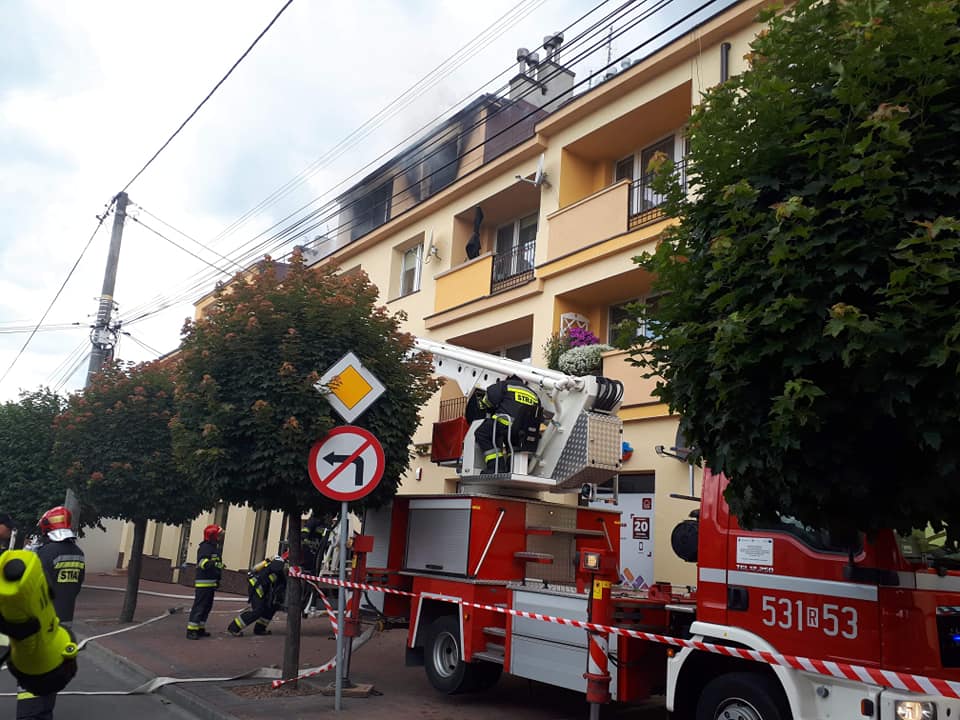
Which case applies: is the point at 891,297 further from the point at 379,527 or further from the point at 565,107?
the point at 565,107

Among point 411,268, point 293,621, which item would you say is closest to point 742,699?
point 293,621

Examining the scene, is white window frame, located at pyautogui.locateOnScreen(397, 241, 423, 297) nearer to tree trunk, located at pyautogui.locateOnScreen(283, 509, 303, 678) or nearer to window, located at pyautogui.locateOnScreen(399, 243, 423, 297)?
window, located at pyautogui.locateOnScreen(399, 243, 423, 297)

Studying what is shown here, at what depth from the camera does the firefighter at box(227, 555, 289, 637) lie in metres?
13.3

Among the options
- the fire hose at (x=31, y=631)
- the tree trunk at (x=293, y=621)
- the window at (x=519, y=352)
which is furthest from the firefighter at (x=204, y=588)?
the fire hose at (x=31, y=631)

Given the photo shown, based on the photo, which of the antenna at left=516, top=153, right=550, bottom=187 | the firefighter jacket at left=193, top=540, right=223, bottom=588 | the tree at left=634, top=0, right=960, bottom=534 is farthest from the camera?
the antenna at left=516, top=153, right=550, bottom=187

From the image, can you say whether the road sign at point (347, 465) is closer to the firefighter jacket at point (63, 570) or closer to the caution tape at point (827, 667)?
the firefighter jacket at point (63, 570)

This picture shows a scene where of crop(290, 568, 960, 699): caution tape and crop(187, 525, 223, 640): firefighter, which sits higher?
crop(290, 568, 960, 699): caution tape

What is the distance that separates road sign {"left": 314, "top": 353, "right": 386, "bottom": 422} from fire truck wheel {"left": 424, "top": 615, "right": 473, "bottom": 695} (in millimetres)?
2430

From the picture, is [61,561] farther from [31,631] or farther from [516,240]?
[516,240]

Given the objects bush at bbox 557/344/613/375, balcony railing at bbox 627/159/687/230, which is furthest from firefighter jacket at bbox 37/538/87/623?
balcony railing at bbox 627/159/687/230

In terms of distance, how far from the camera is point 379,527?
986cm

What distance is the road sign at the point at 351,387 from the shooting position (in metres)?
8.20

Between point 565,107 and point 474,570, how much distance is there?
34.2 ft

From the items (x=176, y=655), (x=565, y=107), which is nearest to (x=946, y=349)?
(x=176, y=655)
